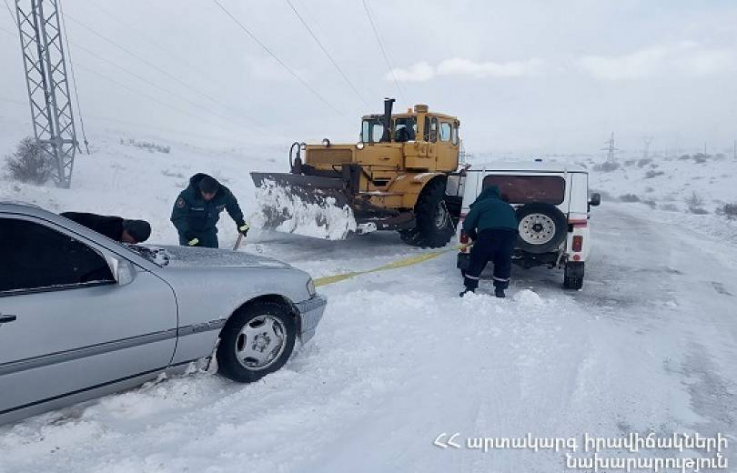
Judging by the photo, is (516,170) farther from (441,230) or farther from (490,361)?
(490,361)

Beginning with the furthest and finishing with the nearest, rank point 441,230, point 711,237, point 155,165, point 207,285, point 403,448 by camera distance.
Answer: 1. point 155,165
2. point 711,237
3. point 441,230
4. point 207,285
5. point 403,448

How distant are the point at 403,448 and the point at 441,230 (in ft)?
23.3

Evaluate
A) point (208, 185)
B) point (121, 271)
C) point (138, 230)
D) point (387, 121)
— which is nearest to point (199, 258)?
point (138, 230)

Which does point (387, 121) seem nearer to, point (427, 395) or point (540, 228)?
point (540, 228)

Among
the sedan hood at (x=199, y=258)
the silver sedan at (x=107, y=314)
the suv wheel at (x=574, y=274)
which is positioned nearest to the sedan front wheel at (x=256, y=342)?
the silver sedan at (x=107, y=314)

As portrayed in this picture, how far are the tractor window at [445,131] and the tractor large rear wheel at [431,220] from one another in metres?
1.33

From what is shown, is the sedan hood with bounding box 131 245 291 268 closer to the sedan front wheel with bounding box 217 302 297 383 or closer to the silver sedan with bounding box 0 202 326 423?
the silver sedan with bounding box 0 202 326 423

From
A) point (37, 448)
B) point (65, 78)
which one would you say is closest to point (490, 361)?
point (37, 448)

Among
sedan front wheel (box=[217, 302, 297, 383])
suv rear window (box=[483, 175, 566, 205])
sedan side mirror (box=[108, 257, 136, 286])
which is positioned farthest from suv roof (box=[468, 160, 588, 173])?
sedan side mirror (box=[108, 257, 136, 286])

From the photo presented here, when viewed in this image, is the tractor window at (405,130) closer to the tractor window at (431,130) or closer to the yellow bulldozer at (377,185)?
the yellow bulldozer at (377,185)

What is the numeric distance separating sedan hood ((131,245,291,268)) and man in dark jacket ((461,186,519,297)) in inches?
114

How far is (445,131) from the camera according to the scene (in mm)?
10844

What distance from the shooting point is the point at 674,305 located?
246 inches

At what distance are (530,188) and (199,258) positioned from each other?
5.01 m
